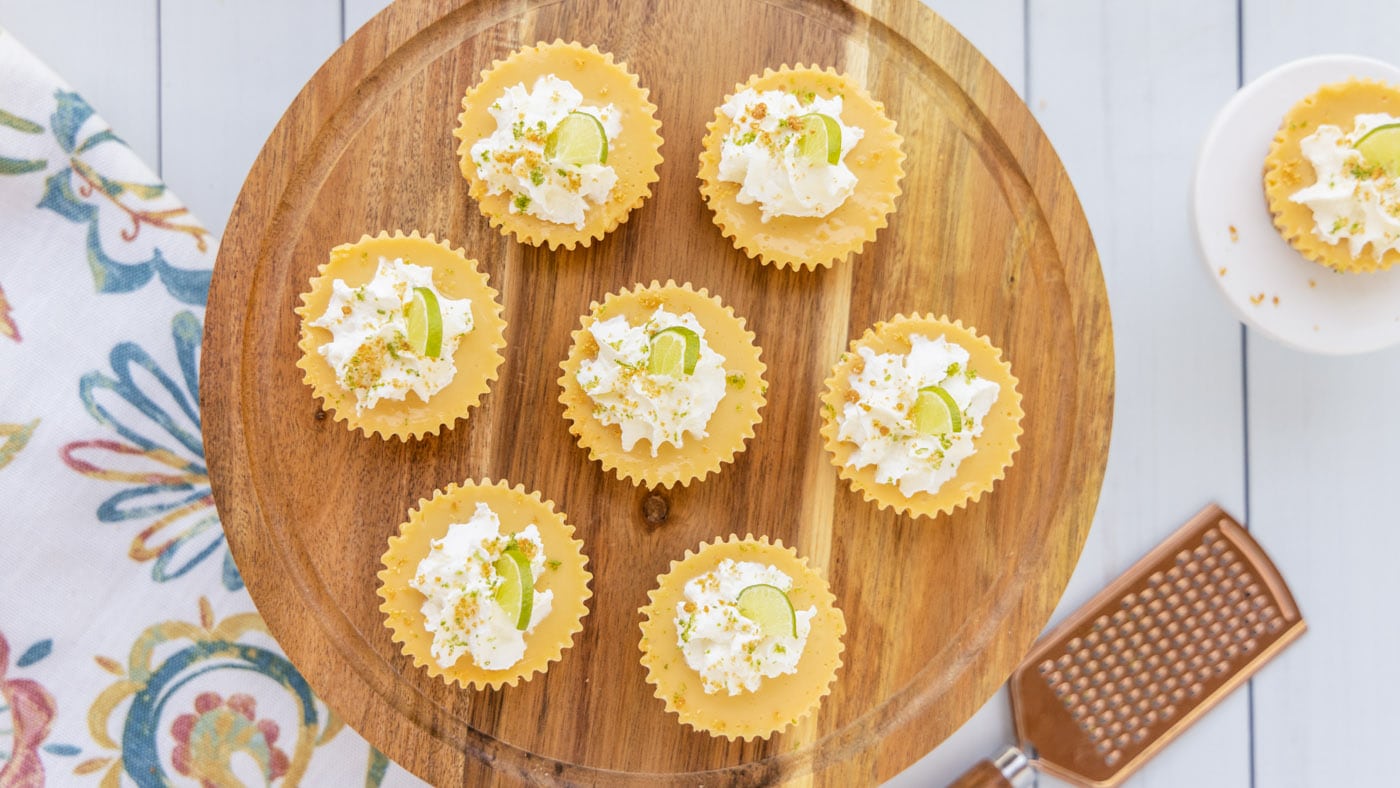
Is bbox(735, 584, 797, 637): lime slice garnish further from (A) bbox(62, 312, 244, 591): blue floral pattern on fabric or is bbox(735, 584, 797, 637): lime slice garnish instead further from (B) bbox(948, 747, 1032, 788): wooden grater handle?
(A) bbox(62, 312, 244, 591): blue floral pattern on fabric

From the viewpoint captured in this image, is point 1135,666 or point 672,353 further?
point 1135,666

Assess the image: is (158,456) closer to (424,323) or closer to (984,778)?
(424,323)

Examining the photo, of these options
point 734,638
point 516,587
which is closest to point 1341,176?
point 734,638

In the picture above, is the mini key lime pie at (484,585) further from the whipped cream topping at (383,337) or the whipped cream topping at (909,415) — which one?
the whipped cream topping at (909,415)

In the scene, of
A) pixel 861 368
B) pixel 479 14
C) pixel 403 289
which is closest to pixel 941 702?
pixel 861 368

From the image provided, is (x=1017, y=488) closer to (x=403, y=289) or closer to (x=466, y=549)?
(x=466, y=549)
